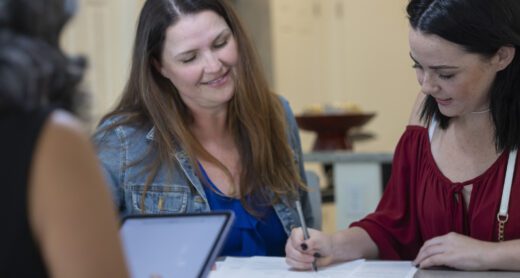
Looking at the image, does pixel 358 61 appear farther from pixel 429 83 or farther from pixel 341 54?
pixel 429 83

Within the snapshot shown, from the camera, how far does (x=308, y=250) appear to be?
1740mm

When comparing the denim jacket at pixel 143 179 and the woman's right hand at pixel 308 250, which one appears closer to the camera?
the woman's right hand at pixel 308 250

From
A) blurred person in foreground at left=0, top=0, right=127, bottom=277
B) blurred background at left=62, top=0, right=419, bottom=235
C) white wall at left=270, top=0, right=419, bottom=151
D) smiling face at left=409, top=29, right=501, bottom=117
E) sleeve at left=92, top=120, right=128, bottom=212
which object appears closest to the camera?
blurred person in foreground at left=0, top=0, right=127, bottom=277

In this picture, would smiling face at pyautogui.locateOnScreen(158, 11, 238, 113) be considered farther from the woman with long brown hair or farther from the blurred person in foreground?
the blurred person in foreground

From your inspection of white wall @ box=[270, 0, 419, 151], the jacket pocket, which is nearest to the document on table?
the jacket pocket

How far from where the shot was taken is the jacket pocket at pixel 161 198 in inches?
78.7

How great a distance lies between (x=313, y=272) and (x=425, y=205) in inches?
13.5

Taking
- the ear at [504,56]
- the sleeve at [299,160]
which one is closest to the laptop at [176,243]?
the ear at [504,56]

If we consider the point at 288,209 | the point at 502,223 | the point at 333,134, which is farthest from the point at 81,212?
the point at 333,134

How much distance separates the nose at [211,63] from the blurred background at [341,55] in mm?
4315

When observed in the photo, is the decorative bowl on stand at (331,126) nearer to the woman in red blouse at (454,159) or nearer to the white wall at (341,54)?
the woman in red blouse at (454,159)

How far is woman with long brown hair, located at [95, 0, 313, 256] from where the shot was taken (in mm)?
2018

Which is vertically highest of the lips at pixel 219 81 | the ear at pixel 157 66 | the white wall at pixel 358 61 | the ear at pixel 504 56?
the ear at pixel 504 56

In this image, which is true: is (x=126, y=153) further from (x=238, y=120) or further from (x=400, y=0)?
(x=400, y=0)
